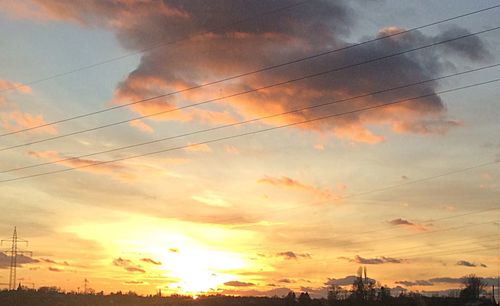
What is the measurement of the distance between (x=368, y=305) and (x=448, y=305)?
75.8 feet

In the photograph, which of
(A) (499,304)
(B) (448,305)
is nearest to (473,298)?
(B) (448,305)

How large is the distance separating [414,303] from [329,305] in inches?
938

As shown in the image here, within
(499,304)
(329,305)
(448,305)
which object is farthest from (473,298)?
(329,305)

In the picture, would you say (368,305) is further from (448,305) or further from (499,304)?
(499,304)

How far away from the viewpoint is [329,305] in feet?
651

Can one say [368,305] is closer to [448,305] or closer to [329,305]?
[329,305]

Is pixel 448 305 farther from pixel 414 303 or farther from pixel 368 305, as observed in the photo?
pixel 368 305

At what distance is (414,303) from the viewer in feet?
643

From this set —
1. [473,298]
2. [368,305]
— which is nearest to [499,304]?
[473,298]

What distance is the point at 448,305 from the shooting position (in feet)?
646

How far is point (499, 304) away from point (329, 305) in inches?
1854

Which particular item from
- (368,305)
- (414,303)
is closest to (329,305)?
(368,305)

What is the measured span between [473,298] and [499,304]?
2133cm

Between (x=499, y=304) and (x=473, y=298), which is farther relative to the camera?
(x=473, y=298)
